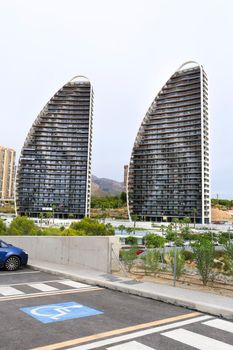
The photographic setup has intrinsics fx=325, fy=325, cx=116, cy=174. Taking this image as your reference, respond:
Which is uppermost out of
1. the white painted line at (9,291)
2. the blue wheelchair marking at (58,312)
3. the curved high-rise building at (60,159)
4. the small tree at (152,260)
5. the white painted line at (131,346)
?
the curved high-rise building at (60,159)

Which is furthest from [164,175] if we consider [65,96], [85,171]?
[65,96]

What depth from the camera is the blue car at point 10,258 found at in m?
13.3

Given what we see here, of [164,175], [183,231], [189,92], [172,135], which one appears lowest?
[183,231]

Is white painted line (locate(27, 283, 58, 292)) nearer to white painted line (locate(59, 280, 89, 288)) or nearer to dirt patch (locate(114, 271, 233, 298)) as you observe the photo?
white painted line (locate(59, 280, 89, 288))

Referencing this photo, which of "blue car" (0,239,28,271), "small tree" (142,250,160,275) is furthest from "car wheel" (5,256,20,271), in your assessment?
"small tree" (142,250,160,275)

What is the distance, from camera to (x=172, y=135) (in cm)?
13250

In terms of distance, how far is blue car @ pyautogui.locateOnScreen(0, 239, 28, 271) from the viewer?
13308 mm

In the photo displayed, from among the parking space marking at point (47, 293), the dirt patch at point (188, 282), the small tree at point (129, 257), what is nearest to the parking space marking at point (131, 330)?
the dirt patch at point (188, 282)

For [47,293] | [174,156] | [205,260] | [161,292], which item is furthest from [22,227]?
[174,156]

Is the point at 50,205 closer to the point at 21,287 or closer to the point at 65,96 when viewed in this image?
the point at 65,96

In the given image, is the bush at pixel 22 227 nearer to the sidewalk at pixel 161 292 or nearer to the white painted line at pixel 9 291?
the sidewalk at pixel 161 292

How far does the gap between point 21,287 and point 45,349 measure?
5.26m

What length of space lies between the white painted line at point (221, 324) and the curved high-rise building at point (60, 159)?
130m

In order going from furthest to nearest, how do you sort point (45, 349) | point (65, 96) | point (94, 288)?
point (65, 96) < point (94, 288) < point (45, 349)
